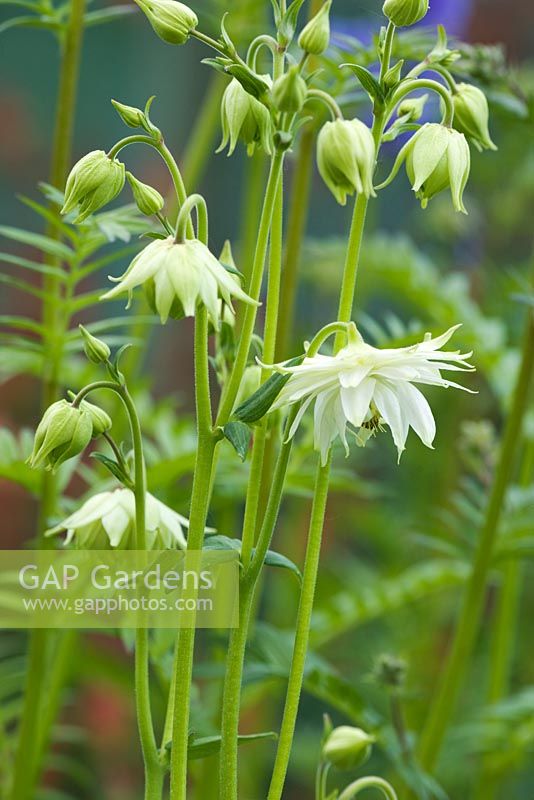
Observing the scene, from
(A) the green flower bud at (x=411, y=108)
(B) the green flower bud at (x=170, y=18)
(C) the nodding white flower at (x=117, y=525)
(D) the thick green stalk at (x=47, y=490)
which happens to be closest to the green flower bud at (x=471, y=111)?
(A) the green flower bud at (x=411, y=108)

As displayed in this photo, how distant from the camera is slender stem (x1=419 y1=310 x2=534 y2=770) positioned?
2.59ft

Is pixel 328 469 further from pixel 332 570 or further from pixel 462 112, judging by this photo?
pixel 332 570

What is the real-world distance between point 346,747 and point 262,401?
16 cm

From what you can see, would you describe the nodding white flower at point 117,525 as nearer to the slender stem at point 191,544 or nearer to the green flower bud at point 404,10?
the slender stem at point 191,544

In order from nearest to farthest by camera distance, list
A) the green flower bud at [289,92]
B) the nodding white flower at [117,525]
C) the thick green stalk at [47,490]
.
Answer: the green flower bud at [289,92], the nodding white flower at [117,525], the thick green stalk at [47,490]

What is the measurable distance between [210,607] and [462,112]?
0.27m

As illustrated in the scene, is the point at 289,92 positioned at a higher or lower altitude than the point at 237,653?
higher

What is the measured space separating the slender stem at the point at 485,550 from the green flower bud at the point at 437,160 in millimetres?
347

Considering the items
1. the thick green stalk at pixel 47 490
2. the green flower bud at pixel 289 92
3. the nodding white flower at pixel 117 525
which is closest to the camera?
the green flower bud at pixel 289 92

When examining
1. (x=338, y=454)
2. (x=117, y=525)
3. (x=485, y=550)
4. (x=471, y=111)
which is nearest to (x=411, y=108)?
(x=471, y=111)

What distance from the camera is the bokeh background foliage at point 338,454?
776 mm

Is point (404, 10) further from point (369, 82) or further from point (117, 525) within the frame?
point (117, 525)

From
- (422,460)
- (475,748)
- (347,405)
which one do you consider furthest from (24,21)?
(422,460)

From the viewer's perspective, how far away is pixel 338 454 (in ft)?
4.80
